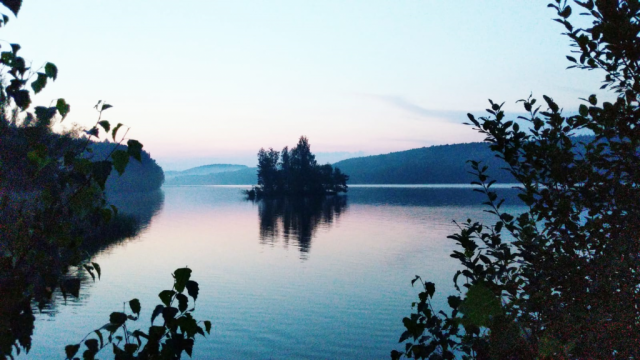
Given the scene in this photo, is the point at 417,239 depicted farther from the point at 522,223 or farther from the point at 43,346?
the point at 522,223

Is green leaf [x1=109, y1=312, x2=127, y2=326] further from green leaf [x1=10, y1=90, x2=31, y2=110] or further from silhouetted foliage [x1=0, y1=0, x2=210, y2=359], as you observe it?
green leaf [x1=10, y1=90, x2=31, y2=110]

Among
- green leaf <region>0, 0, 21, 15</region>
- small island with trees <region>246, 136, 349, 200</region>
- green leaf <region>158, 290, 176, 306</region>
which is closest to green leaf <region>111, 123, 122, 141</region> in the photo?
green leaf <region>0, 0, 21, 15</region>

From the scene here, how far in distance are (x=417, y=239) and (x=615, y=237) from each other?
3733 cm

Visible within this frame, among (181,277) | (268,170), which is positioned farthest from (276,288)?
(268,170)

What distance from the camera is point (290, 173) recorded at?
133 metres

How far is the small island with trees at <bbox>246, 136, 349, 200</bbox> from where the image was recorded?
13162cm

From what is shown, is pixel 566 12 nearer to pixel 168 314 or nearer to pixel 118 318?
pixel 168 314

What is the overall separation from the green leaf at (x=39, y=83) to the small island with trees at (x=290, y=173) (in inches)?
5030

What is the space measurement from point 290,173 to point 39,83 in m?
130

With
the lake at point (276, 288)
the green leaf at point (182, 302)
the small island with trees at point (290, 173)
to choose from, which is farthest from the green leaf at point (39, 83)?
the small island with trees at point (290, 173)

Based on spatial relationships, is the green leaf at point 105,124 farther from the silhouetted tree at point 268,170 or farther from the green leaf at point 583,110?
the silhouetted tree at point 268,170

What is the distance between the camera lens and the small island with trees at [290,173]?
132 metres

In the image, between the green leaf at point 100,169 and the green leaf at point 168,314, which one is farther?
the green leaf at point 168,314

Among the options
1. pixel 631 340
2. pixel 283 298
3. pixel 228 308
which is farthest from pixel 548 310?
pixel 283 298
